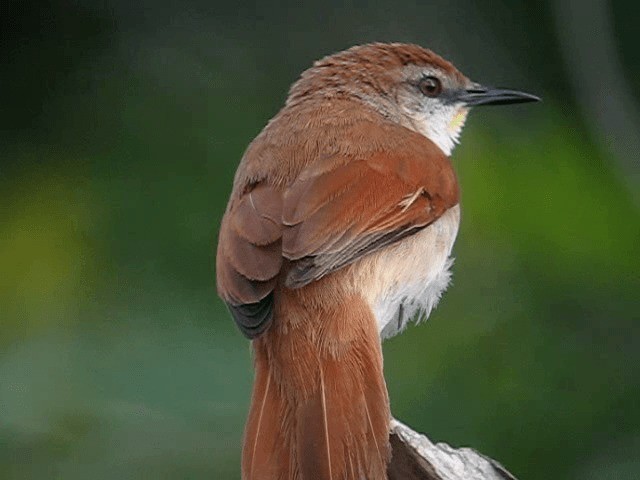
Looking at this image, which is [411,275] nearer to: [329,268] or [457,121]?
[329,268]

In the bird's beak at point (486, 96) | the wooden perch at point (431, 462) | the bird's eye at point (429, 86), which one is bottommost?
the wooden perch at point (431, 462)

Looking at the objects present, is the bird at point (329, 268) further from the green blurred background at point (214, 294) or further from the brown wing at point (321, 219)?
the green blurred background at point (214, 294)

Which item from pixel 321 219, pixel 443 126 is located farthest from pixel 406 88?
pixel 321 219

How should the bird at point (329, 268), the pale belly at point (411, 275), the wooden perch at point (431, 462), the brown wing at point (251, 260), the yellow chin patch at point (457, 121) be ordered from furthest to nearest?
1. the yellow chin patch at point (457, 121)
2. the pale belly at point (411, 275)
3. the brown wing at point (251, 260)
4. the bird at point (329, 268)
5. the wooden perch at point (431, 462)

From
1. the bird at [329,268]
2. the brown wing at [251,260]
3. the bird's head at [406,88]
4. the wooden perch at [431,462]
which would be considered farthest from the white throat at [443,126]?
the wooden perch at [431,462]

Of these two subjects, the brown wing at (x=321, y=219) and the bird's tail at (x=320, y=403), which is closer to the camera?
the bird's tail at (x=320, y=403)

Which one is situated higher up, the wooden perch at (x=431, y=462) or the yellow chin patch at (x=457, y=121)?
the yellow chin patch at (x=457, y=121)

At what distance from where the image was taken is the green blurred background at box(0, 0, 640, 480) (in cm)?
539

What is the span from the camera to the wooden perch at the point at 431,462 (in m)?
4.10

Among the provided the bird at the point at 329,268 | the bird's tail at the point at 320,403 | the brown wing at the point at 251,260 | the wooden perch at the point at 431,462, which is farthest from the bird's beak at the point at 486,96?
the wooden perch at the point at 431,462

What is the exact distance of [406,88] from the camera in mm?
5918

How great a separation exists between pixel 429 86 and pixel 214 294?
3.59 ft

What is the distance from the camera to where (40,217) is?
5727 millimetres

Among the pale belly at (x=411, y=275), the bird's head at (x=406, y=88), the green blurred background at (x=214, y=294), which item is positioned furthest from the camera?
the bird's head at (x=406, y=88)
